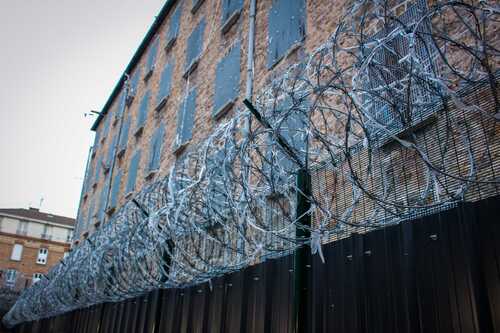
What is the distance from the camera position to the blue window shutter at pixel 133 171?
12656mm

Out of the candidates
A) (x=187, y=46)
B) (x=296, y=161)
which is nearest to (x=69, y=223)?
(x=187, y=46)

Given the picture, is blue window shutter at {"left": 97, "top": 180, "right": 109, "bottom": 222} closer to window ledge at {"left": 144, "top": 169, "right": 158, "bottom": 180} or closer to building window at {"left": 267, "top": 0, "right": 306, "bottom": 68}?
window ledge at {"left": 144, "top": 169, "right": 158, "bottom": 180}

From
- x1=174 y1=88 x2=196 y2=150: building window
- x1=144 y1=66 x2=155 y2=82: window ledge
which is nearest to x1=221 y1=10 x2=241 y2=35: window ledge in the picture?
x1=174 y1=88 x2=196 y2=150: building window

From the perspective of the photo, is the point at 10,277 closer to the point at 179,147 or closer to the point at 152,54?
the point at 152,54

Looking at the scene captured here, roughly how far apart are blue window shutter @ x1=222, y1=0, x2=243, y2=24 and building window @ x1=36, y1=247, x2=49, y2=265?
47641mm

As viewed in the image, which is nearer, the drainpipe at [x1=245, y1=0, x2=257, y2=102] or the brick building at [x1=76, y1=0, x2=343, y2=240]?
the brick building at [x1=76, y1=0, x2=343, y2=240]

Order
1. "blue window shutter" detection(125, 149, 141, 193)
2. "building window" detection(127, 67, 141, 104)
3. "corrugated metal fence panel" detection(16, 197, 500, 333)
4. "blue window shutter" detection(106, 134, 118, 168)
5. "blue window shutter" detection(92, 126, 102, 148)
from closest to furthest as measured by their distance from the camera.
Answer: "corrugated metal fence panel" detection(16, 197, 500, 333), "blue window shutter" detection(125, 149, 141, 193), "building window" detection(127, 67, 141, 104), "blue window shutter" detection(106, 134, 118, 168), "blue window shutter" detection(92, 126, 102, 148)

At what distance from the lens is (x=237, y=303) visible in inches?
175

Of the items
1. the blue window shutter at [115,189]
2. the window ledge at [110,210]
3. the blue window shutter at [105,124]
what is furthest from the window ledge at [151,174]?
the blue window shutter at [105,124]

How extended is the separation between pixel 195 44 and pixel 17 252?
1819 inches

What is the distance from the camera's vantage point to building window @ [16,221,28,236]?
53.5 meters

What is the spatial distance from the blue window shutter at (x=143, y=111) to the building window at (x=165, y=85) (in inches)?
38.9

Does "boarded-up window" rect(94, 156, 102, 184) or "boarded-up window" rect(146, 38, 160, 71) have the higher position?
"boarded-up window" rect(146, 38, 160, 71)

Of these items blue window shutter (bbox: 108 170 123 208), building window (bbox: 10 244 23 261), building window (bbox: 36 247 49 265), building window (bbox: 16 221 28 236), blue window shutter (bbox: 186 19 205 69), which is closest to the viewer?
blue window shutter (bbox: 186 19 205 69)
